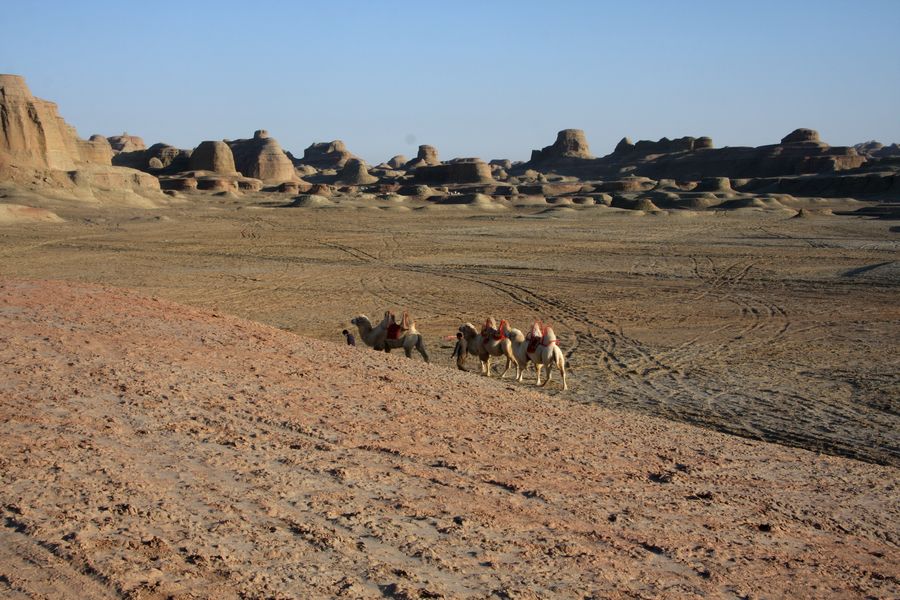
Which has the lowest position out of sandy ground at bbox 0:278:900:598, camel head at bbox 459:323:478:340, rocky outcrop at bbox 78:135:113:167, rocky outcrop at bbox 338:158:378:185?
rocky outcrop at bbox 338:158:378:185

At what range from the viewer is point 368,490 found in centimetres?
703

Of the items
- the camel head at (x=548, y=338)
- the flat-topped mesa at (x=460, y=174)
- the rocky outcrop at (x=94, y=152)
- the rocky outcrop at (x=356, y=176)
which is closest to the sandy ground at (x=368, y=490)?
the camel head at (x=548, y=338)

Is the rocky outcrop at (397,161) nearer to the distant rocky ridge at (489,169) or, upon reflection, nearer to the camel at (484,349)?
the distant rocky ridge at (489,169)

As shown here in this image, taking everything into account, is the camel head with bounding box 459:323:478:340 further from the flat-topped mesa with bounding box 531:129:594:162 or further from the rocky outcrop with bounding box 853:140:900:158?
the rocky outcrop with bounding box 853:140:900:158

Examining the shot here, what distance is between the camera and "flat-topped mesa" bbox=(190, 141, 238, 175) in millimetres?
91125

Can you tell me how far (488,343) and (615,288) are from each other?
12680 millimetres

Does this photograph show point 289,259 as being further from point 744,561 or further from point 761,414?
point 744,561

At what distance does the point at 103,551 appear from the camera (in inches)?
219

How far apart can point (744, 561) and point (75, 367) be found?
6784mm

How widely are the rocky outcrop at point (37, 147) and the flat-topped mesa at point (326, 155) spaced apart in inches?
3558

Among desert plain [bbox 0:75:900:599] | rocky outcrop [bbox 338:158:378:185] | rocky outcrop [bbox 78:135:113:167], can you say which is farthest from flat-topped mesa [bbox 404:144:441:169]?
desert plain [bbox 0:75:900:599]

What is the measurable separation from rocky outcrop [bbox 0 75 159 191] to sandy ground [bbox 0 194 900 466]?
4495mm

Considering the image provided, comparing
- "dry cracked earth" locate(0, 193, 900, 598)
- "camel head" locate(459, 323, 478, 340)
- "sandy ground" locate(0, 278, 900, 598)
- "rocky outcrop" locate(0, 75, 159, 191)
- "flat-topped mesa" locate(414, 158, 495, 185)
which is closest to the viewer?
"sandy ground" locate(0, 278, 900, 598)

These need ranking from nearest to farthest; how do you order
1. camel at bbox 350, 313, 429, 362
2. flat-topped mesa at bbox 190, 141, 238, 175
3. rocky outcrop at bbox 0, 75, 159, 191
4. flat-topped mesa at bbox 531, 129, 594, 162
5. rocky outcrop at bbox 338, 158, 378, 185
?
camel at bbox 350, 313, 429, 362 < rocky outcrop at bbox 0, 75, 159, 191 < flat-topped mesa at bbox 190, 141, 238, 175 < rocky outcrop at bbox 338, 158, 378, 185 < flat-topped mesa at bbox 531, 129, 594, 162
